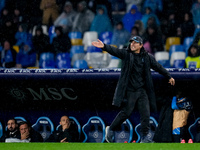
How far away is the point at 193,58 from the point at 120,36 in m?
2.19

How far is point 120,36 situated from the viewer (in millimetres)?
11141

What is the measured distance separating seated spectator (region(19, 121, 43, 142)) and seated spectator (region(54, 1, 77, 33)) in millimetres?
3548

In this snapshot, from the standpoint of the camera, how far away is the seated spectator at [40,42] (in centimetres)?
1141

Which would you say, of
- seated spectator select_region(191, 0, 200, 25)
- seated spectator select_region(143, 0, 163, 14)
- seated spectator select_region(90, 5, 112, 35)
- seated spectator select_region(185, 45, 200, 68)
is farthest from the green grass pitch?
seated spectator select_region(143, 0, 163, 14)

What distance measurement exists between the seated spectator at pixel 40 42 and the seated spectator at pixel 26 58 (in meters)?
0.16

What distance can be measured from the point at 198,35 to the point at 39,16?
15.2 ft

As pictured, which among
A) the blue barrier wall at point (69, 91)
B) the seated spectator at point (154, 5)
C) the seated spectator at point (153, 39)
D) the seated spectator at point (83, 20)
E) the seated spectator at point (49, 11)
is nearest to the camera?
the blue barrier wall at point (69, 91)

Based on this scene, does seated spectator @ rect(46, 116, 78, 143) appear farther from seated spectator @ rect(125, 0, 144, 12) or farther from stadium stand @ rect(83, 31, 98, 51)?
seated spectator @ rect(125, 0, 144, 12)

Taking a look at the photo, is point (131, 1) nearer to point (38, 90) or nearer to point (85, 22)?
point (85, 22)

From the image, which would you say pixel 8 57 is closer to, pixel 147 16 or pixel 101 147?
pixel 147 16

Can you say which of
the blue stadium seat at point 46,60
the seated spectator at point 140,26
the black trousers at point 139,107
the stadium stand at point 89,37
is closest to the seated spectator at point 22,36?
the blue stadium seat at point 46,60

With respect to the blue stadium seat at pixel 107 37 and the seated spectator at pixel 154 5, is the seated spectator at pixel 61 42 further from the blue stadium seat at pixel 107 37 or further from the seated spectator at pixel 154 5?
the seated spectator at pixel 154 5

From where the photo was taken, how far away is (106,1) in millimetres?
12508

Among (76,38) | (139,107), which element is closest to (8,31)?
(76,38)
